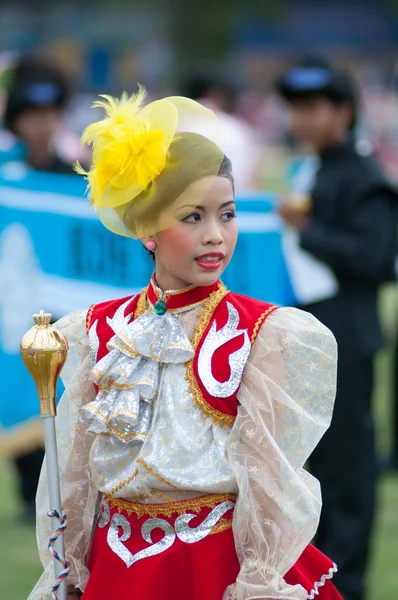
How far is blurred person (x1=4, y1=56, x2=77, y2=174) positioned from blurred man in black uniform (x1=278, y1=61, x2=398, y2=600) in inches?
69.1

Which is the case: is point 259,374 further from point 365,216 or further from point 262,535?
point 365,216

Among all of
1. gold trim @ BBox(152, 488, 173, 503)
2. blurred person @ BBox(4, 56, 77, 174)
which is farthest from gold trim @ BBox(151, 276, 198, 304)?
blurred person @ BBox(4, 56, 77, 174)

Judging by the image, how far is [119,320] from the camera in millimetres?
3016

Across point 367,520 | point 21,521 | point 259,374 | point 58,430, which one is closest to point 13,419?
point 21,521

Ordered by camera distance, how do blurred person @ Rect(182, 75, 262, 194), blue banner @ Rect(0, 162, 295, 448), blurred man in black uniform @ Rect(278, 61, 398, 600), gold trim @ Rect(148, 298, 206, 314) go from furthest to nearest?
1. blurred person @ Rect(182, 75, 262, 194)
2. blue banner @ Rect(0, 162, 295, 448)
3. blurred man in black uniform @ Rect(278, 61, 398, 600)
4. gold trim @ Rect(148, 298, 206, 314)

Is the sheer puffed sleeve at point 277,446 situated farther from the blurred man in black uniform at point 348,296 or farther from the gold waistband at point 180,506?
the blurred man in black uniform at point 348,296

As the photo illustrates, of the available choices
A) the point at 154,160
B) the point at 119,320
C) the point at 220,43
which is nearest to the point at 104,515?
the point at 119,320

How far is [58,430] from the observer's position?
3.12 m

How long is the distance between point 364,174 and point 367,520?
1417 mm

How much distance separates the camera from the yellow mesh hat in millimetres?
2818

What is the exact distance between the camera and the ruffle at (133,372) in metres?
2.87

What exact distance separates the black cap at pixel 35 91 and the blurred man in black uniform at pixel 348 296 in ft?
5.89

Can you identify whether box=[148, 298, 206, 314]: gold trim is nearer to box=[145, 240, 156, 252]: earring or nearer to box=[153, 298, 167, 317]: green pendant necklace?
box=[153, 298, 167, 317]: green pendant necklace

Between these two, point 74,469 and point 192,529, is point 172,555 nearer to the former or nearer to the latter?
point 192,529
